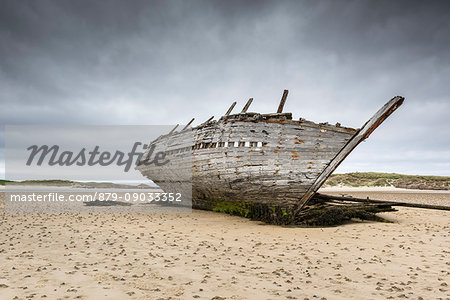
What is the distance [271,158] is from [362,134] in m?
2.77

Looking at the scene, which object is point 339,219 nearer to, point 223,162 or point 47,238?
point 223,162

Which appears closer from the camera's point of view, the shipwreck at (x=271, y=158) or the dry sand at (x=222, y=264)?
the dry sand at (x=222, y=264)

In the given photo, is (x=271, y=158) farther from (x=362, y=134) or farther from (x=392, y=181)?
(x=392, y=181)

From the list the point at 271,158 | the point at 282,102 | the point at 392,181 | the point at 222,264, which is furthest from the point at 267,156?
the point at 392,181

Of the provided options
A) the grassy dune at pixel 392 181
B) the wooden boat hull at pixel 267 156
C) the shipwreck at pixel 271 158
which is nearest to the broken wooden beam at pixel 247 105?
the shipwreck at pixel 271 158

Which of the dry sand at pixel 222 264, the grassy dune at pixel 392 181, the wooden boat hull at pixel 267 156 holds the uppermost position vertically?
the wooden boat hull at pixel 267 156

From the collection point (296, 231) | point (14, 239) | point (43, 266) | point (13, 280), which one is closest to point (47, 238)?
point (14, 239)

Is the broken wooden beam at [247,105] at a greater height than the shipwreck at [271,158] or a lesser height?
greater

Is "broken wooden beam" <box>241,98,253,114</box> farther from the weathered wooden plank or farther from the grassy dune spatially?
the grassy dune

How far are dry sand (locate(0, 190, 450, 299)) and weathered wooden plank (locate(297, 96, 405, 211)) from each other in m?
1.49

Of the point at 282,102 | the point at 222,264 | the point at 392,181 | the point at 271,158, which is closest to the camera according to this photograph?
the point at 222,264

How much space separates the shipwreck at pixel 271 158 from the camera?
882cm

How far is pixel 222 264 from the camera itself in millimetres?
5105

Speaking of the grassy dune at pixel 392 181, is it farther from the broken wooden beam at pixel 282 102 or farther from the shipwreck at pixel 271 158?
the broken wooden beam at pixel 282 102
